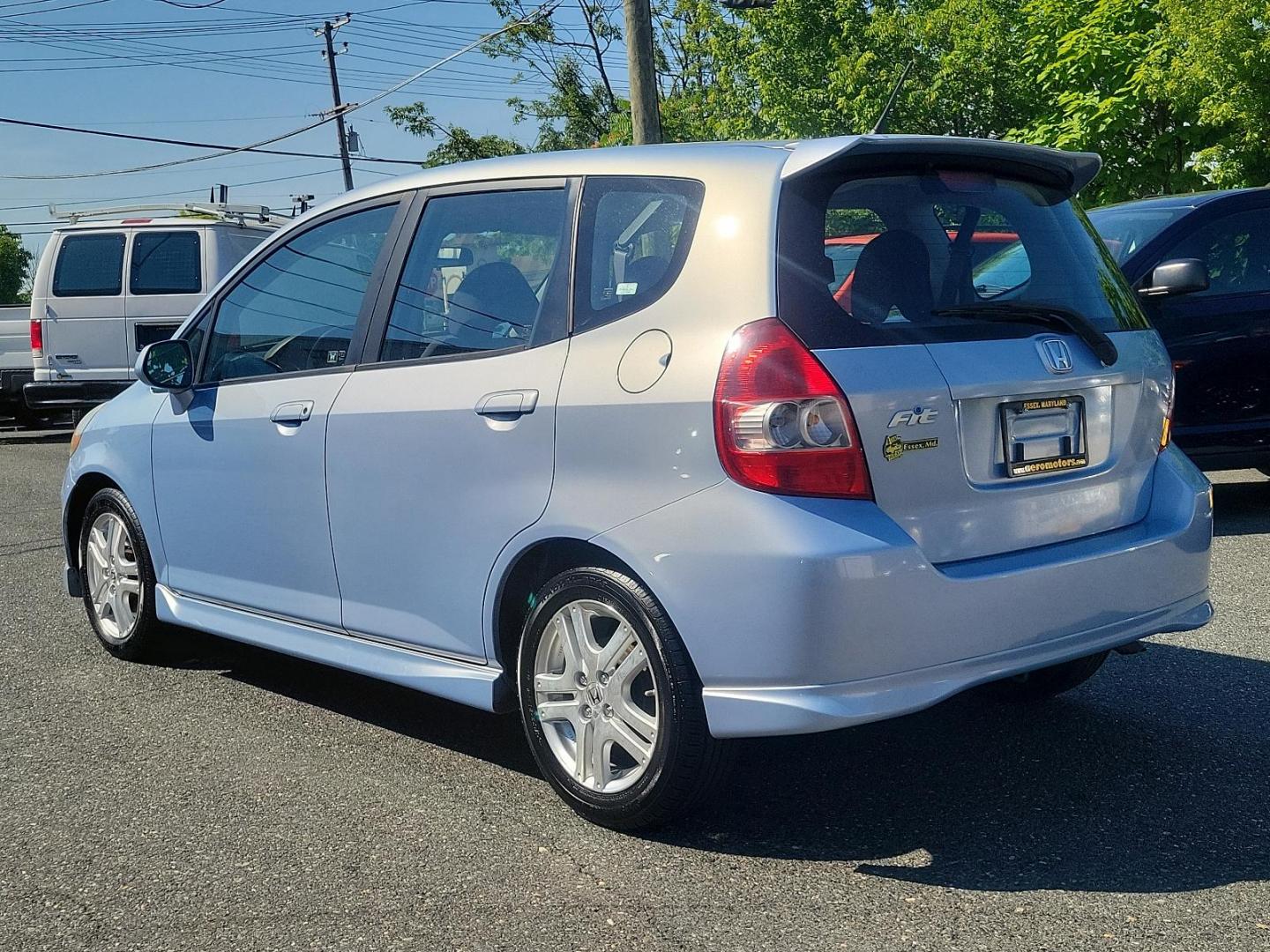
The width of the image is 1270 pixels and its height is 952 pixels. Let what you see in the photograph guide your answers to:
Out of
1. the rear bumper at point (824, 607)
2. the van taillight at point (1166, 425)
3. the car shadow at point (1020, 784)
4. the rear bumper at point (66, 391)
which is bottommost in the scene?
the car shadow at point (1020, 784)

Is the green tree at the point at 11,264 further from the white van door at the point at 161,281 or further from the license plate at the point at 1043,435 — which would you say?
the license plate at the point at 1043,435

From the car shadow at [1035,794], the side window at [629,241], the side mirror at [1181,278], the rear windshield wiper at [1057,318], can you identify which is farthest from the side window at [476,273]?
Answer: the side mirror at [1181,278]

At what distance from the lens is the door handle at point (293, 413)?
179 inches

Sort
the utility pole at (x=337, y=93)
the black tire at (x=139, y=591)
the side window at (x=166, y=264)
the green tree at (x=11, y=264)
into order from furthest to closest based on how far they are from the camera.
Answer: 1. the green tree at (x=11, y=264)
2. the utility pole at (x=337, y=93)
3. the side window at (x=166, y=264)
4. the black tire at (x=139, y=591)

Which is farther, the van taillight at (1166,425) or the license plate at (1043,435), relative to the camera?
the van taillight at (1166,425)

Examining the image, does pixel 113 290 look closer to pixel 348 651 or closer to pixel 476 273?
pixel 348 651

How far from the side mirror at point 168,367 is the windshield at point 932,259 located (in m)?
2.60

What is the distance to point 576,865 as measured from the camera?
354 centimetres

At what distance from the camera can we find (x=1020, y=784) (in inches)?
158

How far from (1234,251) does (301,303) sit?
5.66m

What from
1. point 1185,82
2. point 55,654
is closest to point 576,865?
point 55,654

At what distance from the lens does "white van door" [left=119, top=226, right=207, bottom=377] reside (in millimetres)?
14719

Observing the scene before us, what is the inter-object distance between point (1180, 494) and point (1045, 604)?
2.32 feet

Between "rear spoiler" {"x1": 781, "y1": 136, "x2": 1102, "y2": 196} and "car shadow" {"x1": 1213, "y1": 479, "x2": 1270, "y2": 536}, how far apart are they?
152 inches
